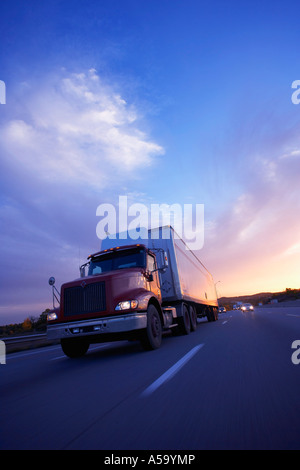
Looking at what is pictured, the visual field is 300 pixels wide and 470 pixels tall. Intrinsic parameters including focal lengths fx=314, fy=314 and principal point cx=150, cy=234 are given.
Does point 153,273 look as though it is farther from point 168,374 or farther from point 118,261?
point 168,374

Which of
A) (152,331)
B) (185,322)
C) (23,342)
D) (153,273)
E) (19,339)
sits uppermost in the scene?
(153,273)

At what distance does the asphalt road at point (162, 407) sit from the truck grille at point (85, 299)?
1.63 metres

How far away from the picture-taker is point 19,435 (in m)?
2.83

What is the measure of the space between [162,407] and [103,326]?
12.7 feet

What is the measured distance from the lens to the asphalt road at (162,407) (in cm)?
247

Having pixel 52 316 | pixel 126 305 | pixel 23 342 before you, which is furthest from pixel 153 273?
pixel 23 342

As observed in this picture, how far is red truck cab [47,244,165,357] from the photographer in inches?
276

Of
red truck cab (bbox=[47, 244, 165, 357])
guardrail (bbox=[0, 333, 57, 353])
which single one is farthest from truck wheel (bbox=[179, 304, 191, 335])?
guardrail (bbox=[0, 333, 57, 353])

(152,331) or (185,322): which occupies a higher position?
(152,331)

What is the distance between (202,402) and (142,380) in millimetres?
1469

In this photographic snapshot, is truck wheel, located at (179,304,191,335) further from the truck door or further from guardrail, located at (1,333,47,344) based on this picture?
guardrail, located at (1,333,47,344)

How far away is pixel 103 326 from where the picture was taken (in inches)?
273

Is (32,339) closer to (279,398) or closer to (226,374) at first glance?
(226,374)
